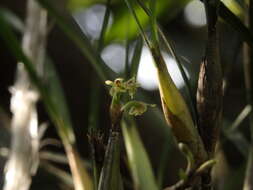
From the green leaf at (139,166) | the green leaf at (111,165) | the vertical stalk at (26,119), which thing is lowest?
the green leaf at (139,166)

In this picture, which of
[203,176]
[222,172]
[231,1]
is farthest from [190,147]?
[222,172]

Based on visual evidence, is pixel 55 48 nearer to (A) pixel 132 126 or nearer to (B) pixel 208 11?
(A) pixel 132 126

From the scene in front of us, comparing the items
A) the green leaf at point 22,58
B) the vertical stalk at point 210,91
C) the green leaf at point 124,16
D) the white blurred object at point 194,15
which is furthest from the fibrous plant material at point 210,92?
the white blurred object at point 194,15

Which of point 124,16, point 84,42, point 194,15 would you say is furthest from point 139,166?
point 194,15

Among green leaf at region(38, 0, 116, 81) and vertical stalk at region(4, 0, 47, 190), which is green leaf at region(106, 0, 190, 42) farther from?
green leaf at region(38, 0, 116, 81)

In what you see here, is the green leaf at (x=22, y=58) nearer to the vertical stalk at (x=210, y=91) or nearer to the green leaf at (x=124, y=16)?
the vertical stalk at (x=210, y=91)

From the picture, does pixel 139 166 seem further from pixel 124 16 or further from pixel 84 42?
pixel 124 16

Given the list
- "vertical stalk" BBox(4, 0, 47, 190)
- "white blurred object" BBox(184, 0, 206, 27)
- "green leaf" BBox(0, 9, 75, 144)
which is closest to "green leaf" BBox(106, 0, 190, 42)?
"vertical stalk" BBox(4, 0, 47, 190)

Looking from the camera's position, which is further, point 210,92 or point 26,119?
point 26,119
